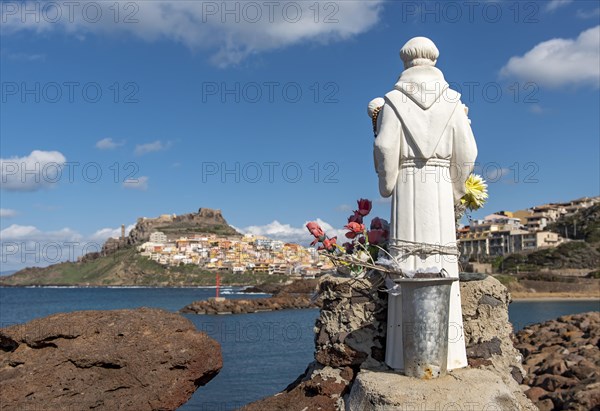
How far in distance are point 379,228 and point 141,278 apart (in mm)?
147464

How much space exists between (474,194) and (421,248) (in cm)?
117

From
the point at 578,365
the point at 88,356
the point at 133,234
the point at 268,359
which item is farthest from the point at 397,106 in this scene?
the point at 133,234

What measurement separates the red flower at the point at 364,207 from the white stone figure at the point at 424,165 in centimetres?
72

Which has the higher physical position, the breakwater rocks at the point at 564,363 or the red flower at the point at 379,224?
the red flower at the point at 379,224

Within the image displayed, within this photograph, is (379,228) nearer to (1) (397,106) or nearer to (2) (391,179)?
(2) (391,179)

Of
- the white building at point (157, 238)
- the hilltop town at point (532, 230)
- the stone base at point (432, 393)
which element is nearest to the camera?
the stone base at point (432, 393)

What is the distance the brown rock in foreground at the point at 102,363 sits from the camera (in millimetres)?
6457

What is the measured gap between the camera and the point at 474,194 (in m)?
6.40

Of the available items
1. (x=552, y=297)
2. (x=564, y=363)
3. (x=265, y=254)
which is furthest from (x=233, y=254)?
(x=564, y=363)

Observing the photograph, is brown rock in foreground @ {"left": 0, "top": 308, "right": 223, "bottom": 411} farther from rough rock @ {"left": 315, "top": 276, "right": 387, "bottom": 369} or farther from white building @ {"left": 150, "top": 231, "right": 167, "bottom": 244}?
white building @ {"left": 150, "top": 231, "right": 167, "bottom": 244}

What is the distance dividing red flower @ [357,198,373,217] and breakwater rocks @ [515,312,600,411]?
5822 mm

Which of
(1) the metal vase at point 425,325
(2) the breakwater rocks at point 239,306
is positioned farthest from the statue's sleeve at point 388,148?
(2) the breakwater rocks at point 239,306

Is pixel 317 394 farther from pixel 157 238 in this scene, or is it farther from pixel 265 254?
pixel 157 238

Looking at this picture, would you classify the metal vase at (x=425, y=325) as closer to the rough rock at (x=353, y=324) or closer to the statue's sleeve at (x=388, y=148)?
the rough rock at (x=353, y=324)
